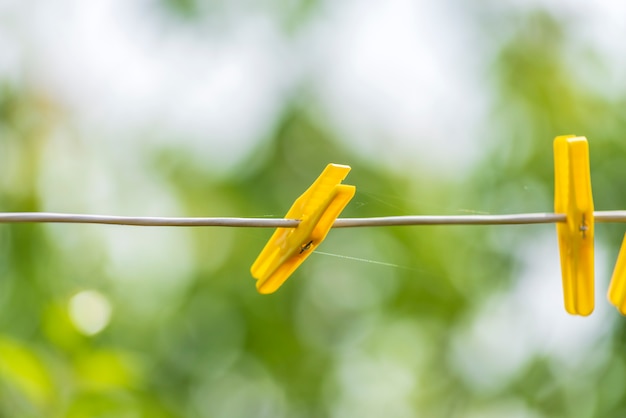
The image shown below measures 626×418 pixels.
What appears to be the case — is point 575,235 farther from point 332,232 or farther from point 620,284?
point 332,232

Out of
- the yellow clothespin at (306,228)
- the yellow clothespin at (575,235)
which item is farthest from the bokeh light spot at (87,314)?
the yellow clothespin at (575,235)

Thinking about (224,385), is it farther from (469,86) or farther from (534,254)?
(469,86)

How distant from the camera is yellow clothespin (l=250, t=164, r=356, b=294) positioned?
0.82m

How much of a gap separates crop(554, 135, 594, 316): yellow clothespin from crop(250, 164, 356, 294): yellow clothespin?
26cm

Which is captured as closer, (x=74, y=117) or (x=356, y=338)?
(x=74, y=117)

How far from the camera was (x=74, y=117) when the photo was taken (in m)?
3.26

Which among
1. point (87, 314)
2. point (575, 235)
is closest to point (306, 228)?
point (575, 235)

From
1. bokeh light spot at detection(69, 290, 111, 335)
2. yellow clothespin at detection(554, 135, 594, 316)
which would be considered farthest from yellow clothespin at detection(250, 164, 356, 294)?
bokeh light spot at detection(69, 290, 111, 335)

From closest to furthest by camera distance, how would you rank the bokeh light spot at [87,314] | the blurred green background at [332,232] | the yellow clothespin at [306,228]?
the yellow clothespin at [306,228] < the bokeh light spot at [87,314] < the blurred green background at [332,232]

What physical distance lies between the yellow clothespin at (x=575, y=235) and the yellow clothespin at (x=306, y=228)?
10.2 inches

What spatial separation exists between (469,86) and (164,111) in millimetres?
1535

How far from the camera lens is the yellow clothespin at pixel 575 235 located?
87 centimetres

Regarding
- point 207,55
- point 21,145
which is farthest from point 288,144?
point 21,145

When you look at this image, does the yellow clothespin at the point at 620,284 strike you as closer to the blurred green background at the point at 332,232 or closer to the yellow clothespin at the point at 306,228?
the yellow clothespin at the point at 306,228
